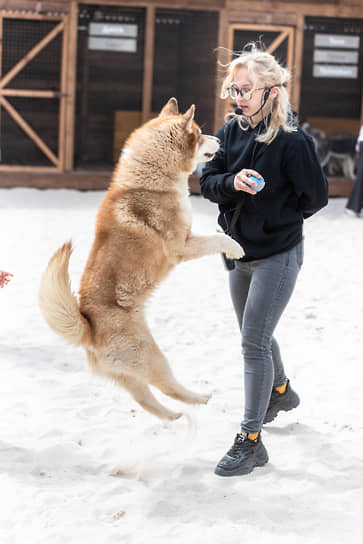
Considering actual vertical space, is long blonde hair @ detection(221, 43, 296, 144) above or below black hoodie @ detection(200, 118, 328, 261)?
above

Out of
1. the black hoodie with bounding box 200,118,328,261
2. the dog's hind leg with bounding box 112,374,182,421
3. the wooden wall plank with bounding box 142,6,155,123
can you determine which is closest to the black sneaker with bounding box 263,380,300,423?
the dog's hind leg with bounding box 112,374,182,421

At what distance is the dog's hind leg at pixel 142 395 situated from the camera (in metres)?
3.23

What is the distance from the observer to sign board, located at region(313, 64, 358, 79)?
1284cm

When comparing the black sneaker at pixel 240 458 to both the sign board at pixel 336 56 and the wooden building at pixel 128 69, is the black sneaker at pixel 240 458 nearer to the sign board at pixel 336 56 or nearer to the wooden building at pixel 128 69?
the wooden building at pixel 128 69

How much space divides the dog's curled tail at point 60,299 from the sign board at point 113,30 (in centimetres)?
1035

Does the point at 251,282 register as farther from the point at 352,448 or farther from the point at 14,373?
the point at 14,373

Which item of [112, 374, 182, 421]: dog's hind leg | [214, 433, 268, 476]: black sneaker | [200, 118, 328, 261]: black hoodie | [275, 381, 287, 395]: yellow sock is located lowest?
[214, 433, 268, 476]: black sneaker

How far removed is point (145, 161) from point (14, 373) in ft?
6.37

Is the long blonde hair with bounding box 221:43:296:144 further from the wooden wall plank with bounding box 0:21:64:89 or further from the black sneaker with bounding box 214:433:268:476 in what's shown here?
the wooden wall plank with bounding box 0:21:64:89

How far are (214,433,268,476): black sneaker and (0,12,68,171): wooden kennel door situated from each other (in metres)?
9.32

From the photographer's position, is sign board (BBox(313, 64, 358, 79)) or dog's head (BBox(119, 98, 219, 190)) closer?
dog's head (BBox(119, 98, 219, 190))

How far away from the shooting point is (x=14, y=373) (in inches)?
180

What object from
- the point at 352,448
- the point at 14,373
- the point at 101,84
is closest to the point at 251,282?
the point at 352,448

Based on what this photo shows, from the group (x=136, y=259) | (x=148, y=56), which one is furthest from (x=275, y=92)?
(x=148, y=56)
